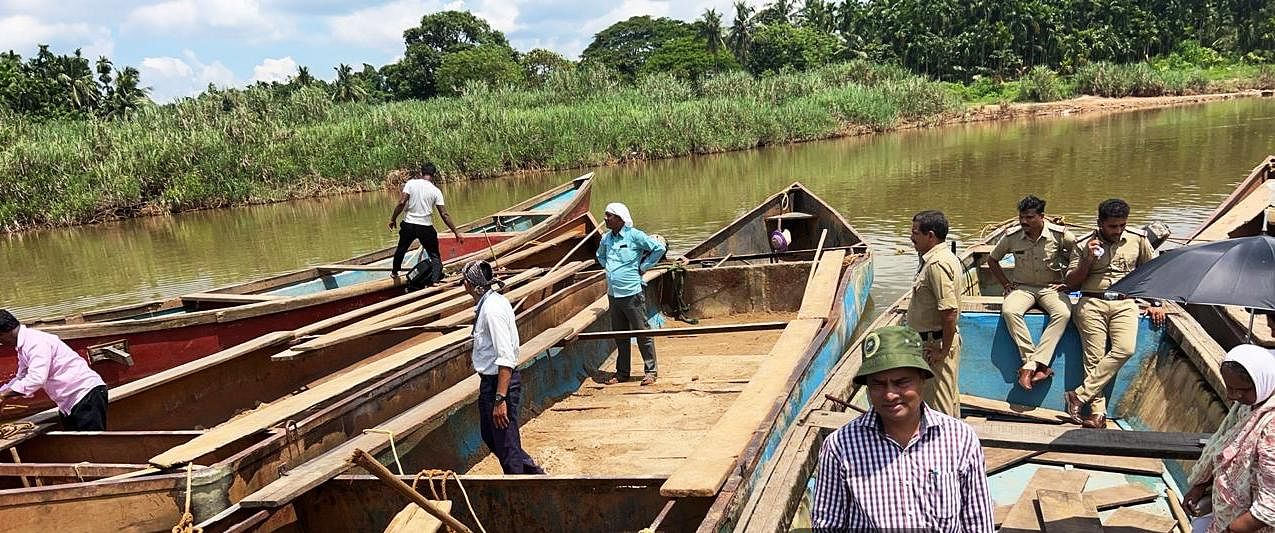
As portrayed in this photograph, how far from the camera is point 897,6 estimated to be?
58781 millimetres

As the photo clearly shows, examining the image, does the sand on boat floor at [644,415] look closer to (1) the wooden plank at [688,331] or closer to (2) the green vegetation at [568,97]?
(1) the wooden plank at [688,331]

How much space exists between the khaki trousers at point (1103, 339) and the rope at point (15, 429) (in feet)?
21.5

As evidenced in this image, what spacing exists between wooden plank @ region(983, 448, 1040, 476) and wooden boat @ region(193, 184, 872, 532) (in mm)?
1135

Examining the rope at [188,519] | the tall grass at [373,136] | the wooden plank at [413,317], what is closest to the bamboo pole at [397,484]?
the rope at [188,519]

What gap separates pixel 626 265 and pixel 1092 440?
3881mm

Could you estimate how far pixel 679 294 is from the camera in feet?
29.9

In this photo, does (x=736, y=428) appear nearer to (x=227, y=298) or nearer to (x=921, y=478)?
(x=921, y=478)

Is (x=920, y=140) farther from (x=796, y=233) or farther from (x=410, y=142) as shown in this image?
(x=796, y=233)

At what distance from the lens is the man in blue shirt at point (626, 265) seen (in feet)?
21.6

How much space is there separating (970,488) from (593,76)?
3520 centimetres

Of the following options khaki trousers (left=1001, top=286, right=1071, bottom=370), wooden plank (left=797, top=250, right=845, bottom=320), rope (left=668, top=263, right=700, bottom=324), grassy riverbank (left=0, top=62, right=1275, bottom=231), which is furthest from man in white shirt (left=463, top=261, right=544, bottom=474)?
grassy riverbank (left=0, top=62, right=1275, bottom=231)

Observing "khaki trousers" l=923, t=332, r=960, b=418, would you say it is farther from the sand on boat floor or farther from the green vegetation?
the green vegetation

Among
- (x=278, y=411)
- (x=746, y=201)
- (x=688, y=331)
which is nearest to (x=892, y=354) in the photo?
(x=688, y=331)

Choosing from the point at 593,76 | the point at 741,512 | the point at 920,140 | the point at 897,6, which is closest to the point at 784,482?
the point at 741,512
